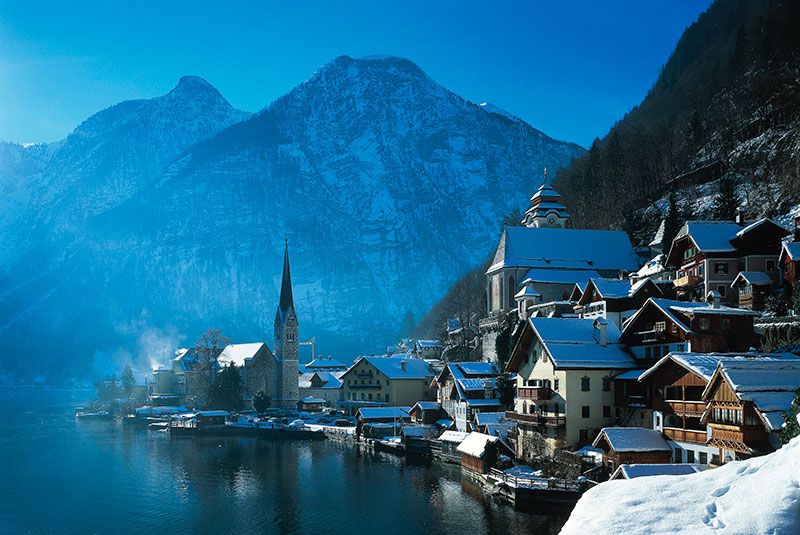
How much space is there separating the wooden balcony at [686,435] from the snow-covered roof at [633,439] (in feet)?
2.15

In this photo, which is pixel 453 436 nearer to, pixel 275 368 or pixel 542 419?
pixel 542 419

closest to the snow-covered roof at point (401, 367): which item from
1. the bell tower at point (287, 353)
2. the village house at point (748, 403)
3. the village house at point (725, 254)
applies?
the bell tower at point (287, 353)

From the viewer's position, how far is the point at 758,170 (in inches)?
3063

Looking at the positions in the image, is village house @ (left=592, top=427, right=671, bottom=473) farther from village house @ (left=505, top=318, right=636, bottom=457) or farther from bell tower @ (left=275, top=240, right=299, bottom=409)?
bell tower @ (left=275, top=240, right=299, bottom=409)

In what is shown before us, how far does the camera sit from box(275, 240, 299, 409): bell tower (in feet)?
368

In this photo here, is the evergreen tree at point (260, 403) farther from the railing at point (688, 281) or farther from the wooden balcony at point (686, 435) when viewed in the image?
the wooden balcony at point (686, 435)

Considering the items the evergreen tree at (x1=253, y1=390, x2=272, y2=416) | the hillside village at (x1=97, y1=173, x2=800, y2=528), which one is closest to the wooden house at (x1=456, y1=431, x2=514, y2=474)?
the hillside village at (x1=97, y1=173, x2=800, y2=528)

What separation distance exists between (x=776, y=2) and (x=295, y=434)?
3787 inches

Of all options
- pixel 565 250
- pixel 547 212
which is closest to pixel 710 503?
pixel 565 250

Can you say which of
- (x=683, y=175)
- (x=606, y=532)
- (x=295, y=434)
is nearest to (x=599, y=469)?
(x=606, y=532)

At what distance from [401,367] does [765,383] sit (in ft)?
206

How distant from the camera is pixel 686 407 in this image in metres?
37.0

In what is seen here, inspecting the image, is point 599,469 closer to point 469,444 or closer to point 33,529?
point 469,444

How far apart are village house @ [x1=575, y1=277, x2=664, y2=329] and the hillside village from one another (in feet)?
0.42
